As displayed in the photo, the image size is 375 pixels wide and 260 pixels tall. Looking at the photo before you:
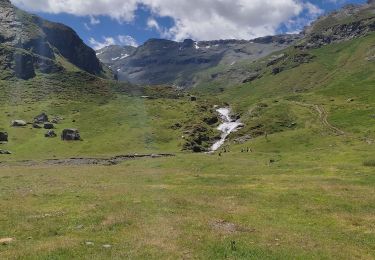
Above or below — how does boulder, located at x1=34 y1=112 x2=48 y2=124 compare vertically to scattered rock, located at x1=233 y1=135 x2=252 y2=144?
above

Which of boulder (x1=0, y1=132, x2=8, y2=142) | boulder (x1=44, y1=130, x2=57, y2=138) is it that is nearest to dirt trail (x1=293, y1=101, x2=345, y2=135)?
boulder (x1=44, y1=130, x2=57, y2=138)

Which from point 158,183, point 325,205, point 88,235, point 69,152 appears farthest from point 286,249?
point 69,152

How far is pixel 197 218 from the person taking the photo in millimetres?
33750

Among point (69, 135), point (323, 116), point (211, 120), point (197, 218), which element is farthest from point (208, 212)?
point (211, 120)

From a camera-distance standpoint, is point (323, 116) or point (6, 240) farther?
point (323, 116)

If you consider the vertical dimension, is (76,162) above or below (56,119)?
below

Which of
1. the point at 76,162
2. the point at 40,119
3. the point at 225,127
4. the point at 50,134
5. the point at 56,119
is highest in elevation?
the point at 56,119

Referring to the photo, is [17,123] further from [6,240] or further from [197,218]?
[6,240]

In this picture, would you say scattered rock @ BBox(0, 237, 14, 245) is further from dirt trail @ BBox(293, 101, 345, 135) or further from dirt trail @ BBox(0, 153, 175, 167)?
dirt trail @ BBox(293, 101, 345, 135)

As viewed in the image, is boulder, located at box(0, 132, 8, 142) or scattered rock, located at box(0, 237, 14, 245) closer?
scattered rock, located at box(0, 237, 14, 245)

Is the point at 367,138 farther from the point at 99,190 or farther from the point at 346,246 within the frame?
the point at 346,246

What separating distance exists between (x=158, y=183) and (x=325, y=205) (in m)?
24.6

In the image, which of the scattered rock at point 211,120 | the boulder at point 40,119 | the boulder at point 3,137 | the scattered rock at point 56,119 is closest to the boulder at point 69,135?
the boulder at point 3,137

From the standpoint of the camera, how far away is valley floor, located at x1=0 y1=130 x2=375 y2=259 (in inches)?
976
